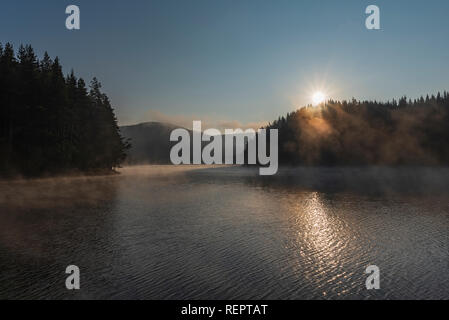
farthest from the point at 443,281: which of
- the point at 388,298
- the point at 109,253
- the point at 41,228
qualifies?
the point at 41,228

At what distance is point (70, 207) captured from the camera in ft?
109

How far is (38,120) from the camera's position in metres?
68.1

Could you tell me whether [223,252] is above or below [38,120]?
below

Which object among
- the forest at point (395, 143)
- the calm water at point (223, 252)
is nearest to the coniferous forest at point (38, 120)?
the calm water at point (223, 252)

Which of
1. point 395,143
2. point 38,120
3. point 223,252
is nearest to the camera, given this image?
point 223,252

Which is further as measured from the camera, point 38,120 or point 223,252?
point 38,120

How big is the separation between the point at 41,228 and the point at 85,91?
79975mm

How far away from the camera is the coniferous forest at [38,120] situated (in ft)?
211

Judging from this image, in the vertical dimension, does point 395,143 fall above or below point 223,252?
above

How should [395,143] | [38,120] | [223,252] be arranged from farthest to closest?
[395,143] < [38,120] < [223,252]

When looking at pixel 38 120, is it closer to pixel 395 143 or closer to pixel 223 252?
pixel 223 252

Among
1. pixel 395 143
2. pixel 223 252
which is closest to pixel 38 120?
pixel 223 252

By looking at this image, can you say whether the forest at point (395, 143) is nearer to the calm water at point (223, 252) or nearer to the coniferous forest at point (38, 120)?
the coniferous forest at point (38, 120)

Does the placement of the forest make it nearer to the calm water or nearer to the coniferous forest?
the coniferous forest
